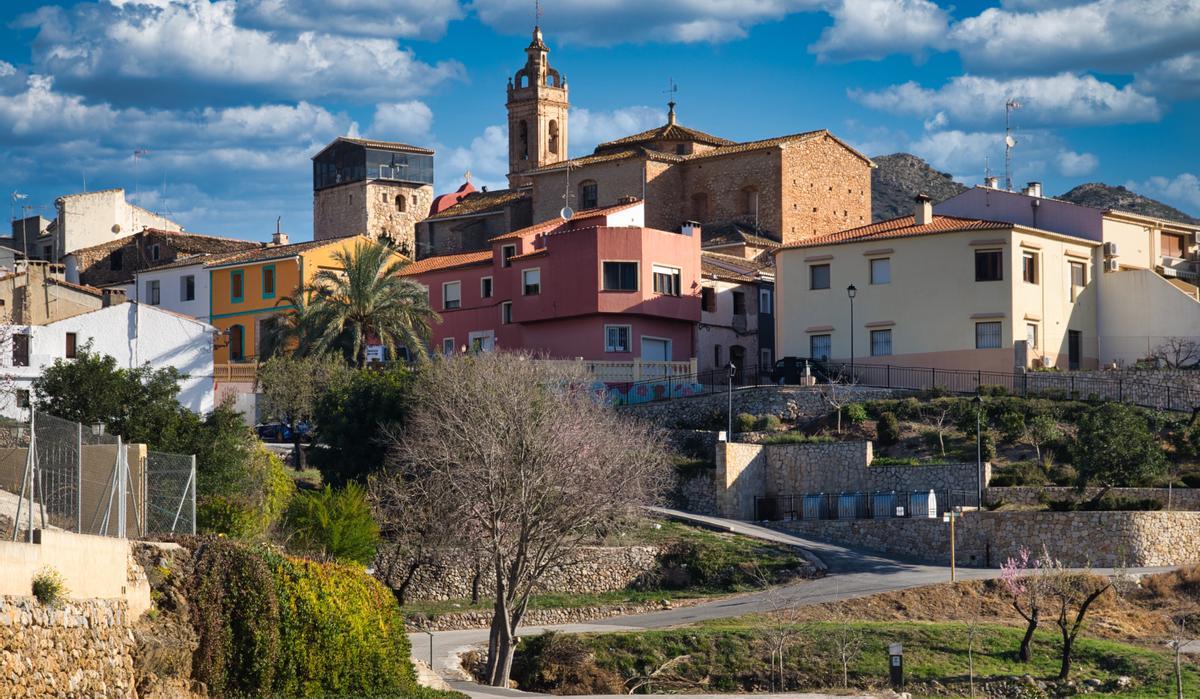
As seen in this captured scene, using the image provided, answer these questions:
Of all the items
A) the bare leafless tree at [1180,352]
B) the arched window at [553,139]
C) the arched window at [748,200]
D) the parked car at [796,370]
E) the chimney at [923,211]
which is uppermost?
the arched window at [553,139]

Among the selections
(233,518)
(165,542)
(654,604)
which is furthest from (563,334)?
(165,542)

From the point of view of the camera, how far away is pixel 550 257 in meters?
65.8

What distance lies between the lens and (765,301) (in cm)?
6906

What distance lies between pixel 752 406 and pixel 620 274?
1045 centimetres

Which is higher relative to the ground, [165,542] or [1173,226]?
[1173,226]

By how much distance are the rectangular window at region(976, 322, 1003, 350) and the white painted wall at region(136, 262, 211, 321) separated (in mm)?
36225

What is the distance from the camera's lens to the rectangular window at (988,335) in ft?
192

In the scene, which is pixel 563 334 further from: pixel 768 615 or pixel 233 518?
pixel 233 518

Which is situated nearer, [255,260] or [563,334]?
[563,334]

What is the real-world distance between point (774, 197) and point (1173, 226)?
19.2 metres

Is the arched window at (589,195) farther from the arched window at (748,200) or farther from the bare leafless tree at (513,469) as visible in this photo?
the bare leafless tree at (513,469)

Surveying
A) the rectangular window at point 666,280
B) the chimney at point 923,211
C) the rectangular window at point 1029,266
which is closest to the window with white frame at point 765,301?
the rectangular window at point 666,280

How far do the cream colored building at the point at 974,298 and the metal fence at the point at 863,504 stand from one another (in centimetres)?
1114

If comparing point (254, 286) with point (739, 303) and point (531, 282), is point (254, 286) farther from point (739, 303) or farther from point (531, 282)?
point (739, 303)
